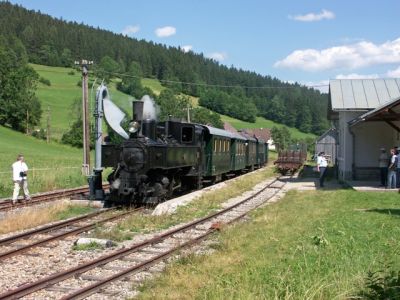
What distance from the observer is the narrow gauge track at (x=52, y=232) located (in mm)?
9873

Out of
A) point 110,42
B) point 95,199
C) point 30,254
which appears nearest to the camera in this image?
point 30,254

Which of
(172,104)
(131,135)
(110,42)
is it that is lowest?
(131,135)

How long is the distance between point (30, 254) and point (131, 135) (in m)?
7.24

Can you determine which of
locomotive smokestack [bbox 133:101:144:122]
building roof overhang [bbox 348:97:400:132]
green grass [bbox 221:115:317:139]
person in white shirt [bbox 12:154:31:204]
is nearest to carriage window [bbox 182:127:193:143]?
locomotive smokestack [bbox 133:101:144:122]

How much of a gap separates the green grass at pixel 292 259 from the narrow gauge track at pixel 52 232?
10.7 feet

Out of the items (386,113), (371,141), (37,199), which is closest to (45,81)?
(371,141)

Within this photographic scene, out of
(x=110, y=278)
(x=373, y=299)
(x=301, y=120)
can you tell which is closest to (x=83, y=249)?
(x=110, y=278)

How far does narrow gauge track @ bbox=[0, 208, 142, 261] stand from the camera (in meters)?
9.87

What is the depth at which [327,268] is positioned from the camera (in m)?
7.12

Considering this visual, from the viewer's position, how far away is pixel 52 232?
12.2m

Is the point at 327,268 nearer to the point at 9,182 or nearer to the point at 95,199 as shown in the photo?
the point at 95,199


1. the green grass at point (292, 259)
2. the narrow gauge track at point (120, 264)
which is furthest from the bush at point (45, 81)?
the green grass at point (292, 259)

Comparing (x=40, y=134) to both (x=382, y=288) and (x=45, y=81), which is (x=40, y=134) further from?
(x=382, y=288)

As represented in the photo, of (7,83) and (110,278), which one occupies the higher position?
(7,83)
